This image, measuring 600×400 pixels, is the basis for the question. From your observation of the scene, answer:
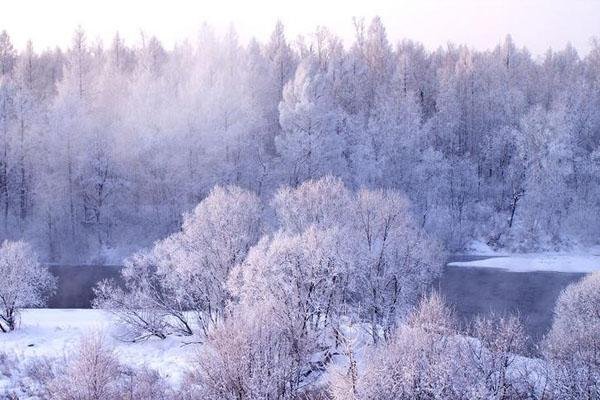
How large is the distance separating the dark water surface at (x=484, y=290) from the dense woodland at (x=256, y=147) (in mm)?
6118

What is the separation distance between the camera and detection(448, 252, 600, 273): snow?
53.5 metres

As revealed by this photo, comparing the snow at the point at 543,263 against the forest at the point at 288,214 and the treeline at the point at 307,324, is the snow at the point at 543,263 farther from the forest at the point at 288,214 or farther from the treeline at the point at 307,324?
the treeline at the point at 307,324

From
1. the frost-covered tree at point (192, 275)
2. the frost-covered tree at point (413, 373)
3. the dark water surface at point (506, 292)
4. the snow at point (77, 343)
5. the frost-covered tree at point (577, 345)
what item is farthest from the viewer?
the dark water surface at point (506, 292)

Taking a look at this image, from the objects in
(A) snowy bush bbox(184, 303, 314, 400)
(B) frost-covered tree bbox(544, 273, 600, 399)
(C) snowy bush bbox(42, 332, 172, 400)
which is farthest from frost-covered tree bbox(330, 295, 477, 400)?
(C) snowy bush bbox(42, 332, 172, 400)

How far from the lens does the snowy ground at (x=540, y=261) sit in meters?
53.6

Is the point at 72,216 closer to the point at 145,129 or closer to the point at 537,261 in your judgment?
the point at 145,129

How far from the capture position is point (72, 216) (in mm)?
57906

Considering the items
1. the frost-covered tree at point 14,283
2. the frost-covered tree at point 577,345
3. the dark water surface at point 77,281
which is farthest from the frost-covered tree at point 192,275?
the frost-covered tree at point 577,345

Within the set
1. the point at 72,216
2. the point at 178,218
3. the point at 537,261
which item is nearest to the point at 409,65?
the point at 537,261

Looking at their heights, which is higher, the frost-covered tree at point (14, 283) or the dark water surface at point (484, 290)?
the frost-covered tree at point (14, 283)

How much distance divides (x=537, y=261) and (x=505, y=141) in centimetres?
1974

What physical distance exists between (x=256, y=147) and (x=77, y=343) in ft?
114

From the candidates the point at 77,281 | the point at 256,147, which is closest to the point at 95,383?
the point at 77,281

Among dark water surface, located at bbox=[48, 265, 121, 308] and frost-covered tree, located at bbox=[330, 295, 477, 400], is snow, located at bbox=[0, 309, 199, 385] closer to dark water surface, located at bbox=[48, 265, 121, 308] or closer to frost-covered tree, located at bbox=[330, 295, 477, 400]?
dark water surface, located at bbox=[48, 265, 121, 308]
